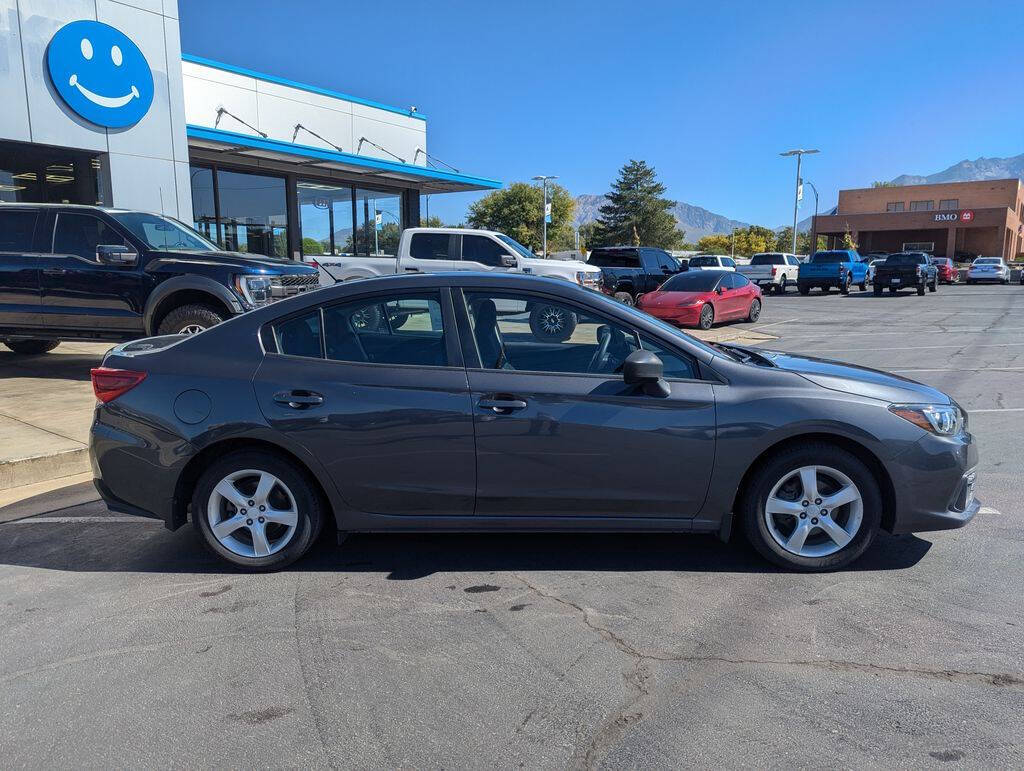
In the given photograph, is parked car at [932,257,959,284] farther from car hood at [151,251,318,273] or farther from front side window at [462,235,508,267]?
car hood at [151,251,318,273]

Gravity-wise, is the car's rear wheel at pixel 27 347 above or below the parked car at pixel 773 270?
below

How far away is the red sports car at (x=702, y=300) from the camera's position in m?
16.8

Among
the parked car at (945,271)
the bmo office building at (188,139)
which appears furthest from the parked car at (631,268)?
the parked car at (945,271)

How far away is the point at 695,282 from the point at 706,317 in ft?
3.60

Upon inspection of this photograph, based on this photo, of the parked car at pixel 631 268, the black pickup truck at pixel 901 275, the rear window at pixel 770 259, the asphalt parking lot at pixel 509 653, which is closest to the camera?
the asphalt parking lot at pixel 509 653

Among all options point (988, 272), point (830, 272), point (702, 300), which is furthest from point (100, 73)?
point (988, 272)

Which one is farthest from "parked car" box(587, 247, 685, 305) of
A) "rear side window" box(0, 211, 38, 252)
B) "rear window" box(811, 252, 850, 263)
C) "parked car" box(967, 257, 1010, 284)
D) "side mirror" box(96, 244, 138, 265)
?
"parked car" box(967, 257, 1010, 284)

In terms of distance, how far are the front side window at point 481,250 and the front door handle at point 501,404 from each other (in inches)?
432

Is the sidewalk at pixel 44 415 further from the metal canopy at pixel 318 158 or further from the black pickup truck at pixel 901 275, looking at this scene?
the black pickup truck at pixel 901 275

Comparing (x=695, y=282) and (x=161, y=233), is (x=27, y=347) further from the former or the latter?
(x=695, y=282)

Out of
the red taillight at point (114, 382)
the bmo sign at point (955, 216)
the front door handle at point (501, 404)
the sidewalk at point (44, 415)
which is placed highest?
the bmo sign at point (955, 216)

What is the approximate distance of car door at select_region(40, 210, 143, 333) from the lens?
884 centimetres

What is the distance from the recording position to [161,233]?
9.32m

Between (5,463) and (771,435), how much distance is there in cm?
551
